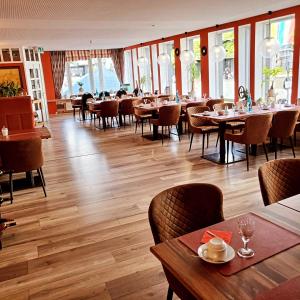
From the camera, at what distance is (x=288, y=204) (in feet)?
6.14

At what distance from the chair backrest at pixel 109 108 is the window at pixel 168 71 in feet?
7.68

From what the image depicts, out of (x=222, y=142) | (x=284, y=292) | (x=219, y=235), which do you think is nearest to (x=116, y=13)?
Answer: (x=222, y=142)

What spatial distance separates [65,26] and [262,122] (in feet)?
15.7

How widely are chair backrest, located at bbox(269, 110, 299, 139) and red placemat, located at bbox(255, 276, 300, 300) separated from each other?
168 inches

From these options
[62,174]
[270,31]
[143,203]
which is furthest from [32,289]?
[270,31]

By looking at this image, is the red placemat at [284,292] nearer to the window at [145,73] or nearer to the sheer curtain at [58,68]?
the window at [145,73]

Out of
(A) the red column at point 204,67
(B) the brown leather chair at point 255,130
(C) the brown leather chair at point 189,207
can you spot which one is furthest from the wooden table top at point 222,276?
(A) the red column at point 204,67

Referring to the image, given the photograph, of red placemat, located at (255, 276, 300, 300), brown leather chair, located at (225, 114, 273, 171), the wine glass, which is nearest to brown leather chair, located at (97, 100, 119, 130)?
brown leather chair, located at (225, 114, 273, 171)

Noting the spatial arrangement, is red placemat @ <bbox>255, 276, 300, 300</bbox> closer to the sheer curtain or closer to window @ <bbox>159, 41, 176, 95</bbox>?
window @ <bbox>159, 41, 176, 95</bbox>

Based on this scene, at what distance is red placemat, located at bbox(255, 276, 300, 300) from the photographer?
107 centimetres

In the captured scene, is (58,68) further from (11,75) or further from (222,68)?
(222,68)

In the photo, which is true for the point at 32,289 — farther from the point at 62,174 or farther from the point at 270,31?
the point at 270,31

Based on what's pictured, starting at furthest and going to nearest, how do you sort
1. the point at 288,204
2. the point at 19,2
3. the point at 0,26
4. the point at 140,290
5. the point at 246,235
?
the point at 0,26 → the point at 19,2 → the point at 140,290 → the point at 288,204 → the point at 246,235

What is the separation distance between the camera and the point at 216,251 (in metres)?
1.38
